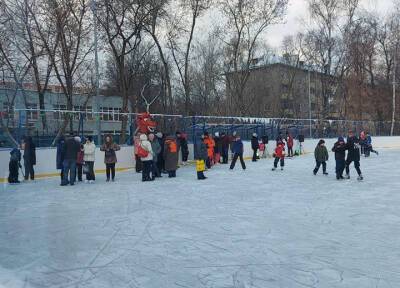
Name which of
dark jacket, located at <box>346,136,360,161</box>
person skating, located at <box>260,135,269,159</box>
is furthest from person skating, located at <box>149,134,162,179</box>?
person skating, located at <box>260,135,269,159</box>

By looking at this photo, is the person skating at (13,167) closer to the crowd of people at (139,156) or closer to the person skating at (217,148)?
the crowd of people at (139,156)

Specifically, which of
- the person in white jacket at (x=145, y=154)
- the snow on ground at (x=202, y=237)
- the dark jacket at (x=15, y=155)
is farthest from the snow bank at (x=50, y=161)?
the person in white jacket at (x=145, y=154)

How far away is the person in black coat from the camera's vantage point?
503 inches

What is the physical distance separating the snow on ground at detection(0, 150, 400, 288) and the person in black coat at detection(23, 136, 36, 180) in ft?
8.21

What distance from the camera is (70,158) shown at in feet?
38.0

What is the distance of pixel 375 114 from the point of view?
42406 millimetres

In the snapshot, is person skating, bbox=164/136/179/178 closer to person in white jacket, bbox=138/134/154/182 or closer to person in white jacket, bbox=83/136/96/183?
person in white jacket, bbox=138/134/154/182

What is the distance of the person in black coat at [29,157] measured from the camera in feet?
41.9

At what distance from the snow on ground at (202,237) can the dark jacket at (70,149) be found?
133cm

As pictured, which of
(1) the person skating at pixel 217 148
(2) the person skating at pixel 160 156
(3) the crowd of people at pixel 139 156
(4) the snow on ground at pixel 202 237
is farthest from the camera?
(1) the person skating at pixel 217 148

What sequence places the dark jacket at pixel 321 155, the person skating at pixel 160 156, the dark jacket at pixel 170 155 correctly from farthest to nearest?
the person skating at pixel 160 156, the dark jacket at pixel 321 155, the dark jacket at pixel 170 155

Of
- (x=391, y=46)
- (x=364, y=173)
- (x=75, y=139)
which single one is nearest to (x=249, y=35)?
(x=391, y=46)

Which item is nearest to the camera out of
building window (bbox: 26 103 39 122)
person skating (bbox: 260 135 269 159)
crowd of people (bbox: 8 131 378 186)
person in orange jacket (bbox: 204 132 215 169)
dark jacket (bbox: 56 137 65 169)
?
crowd of people (bbox: 8 131 378 186)

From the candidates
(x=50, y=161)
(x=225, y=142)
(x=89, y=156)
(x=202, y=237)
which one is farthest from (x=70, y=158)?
(x=225, y=142)
